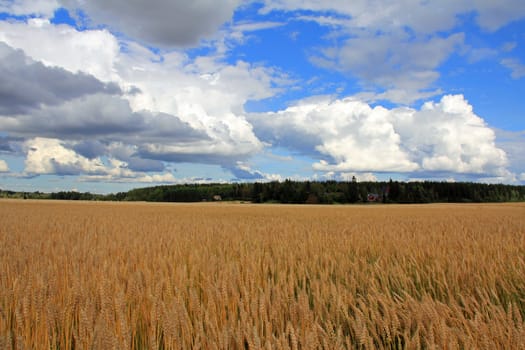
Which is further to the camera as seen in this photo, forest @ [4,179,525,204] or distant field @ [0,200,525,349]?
forest @ [4,179,525,204]

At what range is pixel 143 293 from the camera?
10.5 feet

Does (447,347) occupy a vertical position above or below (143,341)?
above

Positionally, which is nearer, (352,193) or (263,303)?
(263,303)

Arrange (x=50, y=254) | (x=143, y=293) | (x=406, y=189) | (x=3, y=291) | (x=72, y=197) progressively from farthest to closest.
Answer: (x=406, y=189)
(x=72, y=197)
(x=50, y=254)
(x=3, y=291)
(x=143, y=293)

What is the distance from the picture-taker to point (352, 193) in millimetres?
85438

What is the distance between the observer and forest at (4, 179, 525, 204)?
275 feet

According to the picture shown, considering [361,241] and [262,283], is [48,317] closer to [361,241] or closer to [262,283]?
[262,283]

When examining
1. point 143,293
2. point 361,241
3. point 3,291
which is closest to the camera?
point 143,293

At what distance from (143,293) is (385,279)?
8.18 ft

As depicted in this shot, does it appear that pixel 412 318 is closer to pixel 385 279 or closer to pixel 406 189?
pixel 385 279

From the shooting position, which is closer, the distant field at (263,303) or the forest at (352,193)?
the distant field at (263,303)

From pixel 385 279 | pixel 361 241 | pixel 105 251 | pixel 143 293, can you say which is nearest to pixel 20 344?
pixel 143 293

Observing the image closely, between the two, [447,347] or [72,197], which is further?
[72,197]

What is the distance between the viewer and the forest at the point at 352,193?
83.9m
